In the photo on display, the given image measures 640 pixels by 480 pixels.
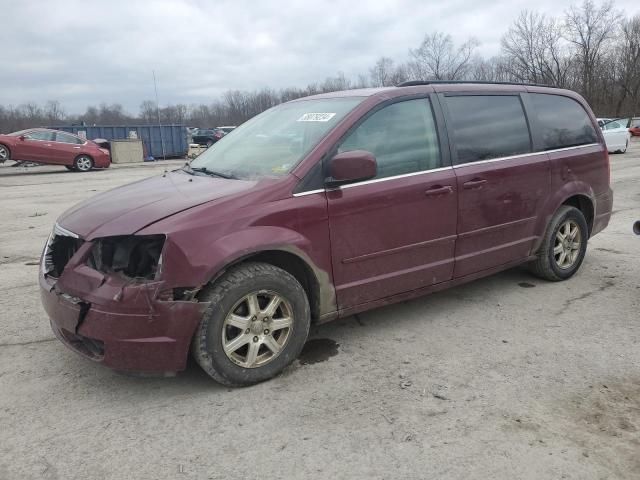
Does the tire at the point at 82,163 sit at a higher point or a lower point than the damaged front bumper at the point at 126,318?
higher

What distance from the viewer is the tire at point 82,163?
21.1 metres

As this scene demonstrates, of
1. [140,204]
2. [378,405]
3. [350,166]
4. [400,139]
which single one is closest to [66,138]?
[140,204]

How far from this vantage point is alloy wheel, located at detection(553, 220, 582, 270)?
506 cm

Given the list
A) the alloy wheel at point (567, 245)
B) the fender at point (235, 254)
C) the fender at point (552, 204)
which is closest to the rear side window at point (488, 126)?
the fender at point (552, 204)

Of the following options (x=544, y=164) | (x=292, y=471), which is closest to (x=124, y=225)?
(x=292, y=471)

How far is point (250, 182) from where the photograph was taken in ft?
11.4

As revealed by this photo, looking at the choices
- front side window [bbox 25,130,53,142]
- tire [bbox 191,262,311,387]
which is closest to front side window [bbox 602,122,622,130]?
front side window [bbox 25,130,53,142]

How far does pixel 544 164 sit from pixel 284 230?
8.84 feet

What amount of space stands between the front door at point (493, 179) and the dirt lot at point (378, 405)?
532mm

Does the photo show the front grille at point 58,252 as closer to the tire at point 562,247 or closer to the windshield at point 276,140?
the windshield at point 276,140

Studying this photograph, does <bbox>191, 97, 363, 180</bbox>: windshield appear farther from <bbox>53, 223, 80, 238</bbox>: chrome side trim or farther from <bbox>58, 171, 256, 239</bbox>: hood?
<bbox>53, 223, 80, 238</bbox>: chrome side trim

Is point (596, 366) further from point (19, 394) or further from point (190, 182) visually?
point (19, 394)

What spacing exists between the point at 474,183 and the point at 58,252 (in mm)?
3024

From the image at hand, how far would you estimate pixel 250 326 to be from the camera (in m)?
3.25
